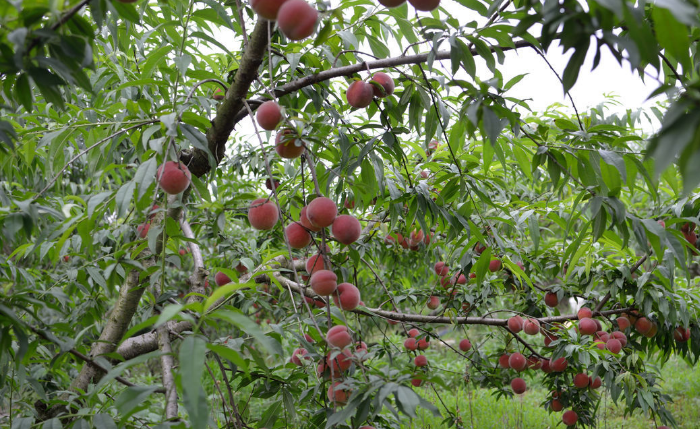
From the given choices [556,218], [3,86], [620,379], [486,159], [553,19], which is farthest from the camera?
[620,379]

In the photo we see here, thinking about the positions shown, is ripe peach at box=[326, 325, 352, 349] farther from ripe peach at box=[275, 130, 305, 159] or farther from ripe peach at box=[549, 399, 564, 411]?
ripe peach at box=[549, 399, 564, 411]

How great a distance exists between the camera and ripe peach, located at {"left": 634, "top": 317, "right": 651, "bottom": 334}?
194cm

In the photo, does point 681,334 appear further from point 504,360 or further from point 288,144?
point 288,144

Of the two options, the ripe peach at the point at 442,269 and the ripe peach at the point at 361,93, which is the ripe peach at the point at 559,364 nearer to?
the ripe peach at the point at 442,269

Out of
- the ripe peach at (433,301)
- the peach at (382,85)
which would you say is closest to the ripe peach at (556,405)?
the ripe peach at (433,301)

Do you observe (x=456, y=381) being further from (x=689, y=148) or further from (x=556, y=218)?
Answer: (x=689, y=148)

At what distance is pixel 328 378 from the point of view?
0.89m

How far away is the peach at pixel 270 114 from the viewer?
2.64 ft

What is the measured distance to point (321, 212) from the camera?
0.81 m

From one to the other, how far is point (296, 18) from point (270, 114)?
0.61 ft

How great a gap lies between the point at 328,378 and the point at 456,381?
3.79 metres

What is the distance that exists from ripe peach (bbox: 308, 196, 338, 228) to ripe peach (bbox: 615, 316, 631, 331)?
5.88ft

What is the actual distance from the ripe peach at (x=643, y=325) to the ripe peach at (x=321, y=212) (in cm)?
173

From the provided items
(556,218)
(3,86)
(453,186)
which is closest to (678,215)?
(556,218)
